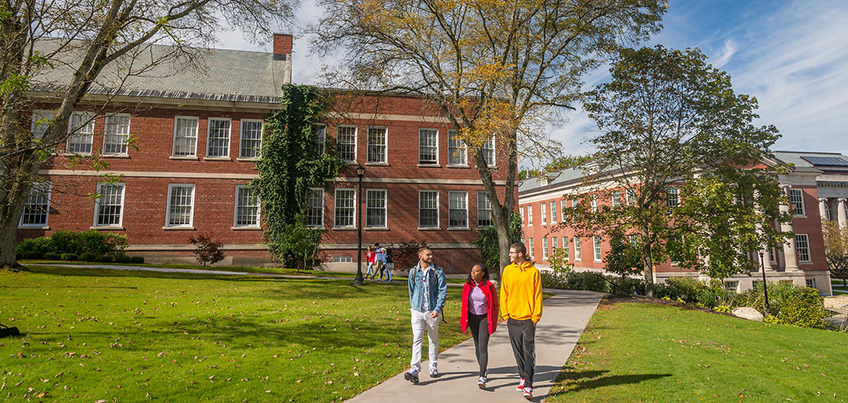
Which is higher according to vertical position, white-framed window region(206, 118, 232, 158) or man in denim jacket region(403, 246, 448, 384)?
white-framed window region(206, 118, 232, 158)

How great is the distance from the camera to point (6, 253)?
13586mm

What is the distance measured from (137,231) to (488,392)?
887 inches

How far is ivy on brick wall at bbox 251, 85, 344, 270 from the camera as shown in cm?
2272

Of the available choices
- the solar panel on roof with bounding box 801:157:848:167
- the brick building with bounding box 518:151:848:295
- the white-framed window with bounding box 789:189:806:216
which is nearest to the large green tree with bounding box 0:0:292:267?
the brick building with bounding box 518:151:848:295

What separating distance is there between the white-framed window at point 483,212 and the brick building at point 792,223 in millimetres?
5260

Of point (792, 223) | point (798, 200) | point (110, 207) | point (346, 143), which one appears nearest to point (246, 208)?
point (346, 143)

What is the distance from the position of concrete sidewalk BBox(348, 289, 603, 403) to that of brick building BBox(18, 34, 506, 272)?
46.3 ft

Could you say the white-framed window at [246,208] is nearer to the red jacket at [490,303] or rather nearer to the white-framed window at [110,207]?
the white-framed window at [110,207]

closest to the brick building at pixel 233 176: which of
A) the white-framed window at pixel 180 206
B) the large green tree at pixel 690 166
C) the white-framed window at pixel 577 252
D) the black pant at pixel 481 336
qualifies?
the white-framed window at pixel 180 206

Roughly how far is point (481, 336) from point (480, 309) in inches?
14.2

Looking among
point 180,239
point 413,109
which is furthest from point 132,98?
point 413,109

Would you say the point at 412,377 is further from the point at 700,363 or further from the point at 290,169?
the point at 290,169

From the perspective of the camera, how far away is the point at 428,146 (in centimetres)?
2548

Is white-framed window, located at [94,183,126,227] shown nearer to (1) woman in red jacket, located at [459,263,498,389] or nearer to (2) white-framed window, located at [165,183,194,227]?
(2) white-framed window, located at [165,183,194,227]
